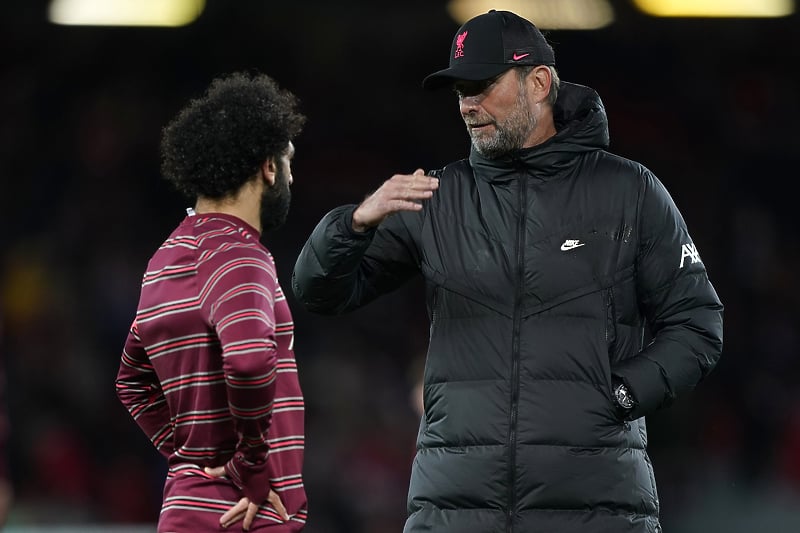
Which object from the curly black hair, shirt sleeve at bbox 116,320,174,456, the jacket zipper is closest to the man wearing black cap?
the jacket zipper

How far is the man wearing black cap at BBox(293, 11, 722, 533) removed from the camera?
8.81 feet

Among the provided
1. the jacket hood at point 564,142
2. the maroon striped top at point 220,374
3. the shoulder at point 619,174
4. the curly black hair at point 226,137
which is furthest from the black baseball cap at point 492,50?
the maroon striped top at point 220,374

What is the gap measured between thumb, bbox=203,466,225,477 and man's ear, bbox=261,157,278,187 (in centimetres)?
64

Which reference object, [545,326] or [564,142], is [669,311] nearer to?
[545,326]

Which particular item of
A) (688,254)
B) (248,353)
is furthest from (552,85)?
(248,353)

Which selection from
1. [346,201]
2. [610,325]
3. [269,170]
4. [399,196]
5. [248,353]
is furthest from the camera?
[346,201]

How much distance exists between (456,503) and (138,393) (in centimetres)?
78

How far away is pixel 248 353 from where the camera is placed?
8.31 ft

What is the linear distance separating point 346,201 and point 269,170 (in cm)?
553

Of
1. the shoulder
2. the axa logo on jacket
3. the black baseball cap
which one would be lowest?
the axa logo on jacket

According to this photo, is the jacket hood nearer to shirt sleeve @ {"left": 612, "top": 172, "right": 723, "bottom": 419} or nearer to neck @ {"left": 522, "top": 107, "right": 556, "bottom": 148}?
neck @ {"left": 522, "top": 107, "right": 556, "bottom": 148}

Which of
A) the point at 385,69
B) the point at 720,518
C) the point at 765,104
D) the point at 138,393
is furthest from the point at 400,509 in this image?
the point at 138,393

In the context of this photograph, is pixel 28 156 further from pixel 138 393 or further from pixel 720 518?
pixel 138 393

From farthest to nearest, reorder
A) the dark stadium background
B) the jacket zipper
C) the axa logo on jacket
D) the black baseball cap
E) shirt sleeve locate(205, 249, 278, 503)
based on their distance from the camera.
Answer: the dark stadium background
the black baseball cap
the axa logo on jacket
the jacket zipper
shirt sleeve locate(205, 249, 278, 503)
